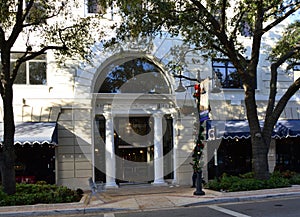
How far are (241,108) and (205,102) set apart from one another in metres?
6.69

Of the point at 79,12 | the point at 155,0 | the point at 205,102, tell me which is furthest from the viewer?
the point at 79,12

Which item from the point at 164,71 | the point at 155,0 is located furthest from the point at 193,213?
the point at 164,71

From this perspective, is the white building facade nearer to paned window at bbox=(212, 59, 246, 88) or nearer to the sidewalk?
paned window at bbox=(212, 59, 246, 88)

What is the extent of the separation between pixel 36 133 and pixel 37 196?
3782 mm

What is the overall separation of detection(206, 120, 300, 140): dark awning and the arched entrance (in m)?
2.54

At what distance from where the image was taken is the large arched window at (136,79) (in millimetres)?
18172

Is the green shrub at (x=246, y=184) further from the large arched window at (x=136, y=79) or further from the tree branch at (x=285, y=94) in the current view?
the large arched window at (x=136, y=79)

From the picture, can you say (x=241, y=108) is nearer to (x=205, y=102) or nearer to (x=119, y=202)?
(x=205, y=102)

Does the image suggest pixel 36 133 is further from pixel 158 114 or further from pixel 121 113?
pixel 158 114

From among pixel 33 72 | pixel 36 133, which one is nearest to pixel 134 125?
pixel 36 133

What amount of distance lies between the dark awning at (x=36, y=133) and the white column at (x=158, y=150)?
5.24 meters

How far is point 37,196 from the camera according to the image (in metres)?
12.1

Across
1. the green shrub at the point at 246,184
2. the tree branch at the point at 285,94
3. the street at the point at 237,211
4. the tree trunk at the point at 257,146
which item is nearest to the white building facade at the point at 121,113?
the tree trunk at the point at 257,146

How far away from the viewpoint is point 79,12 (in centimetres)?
1752
